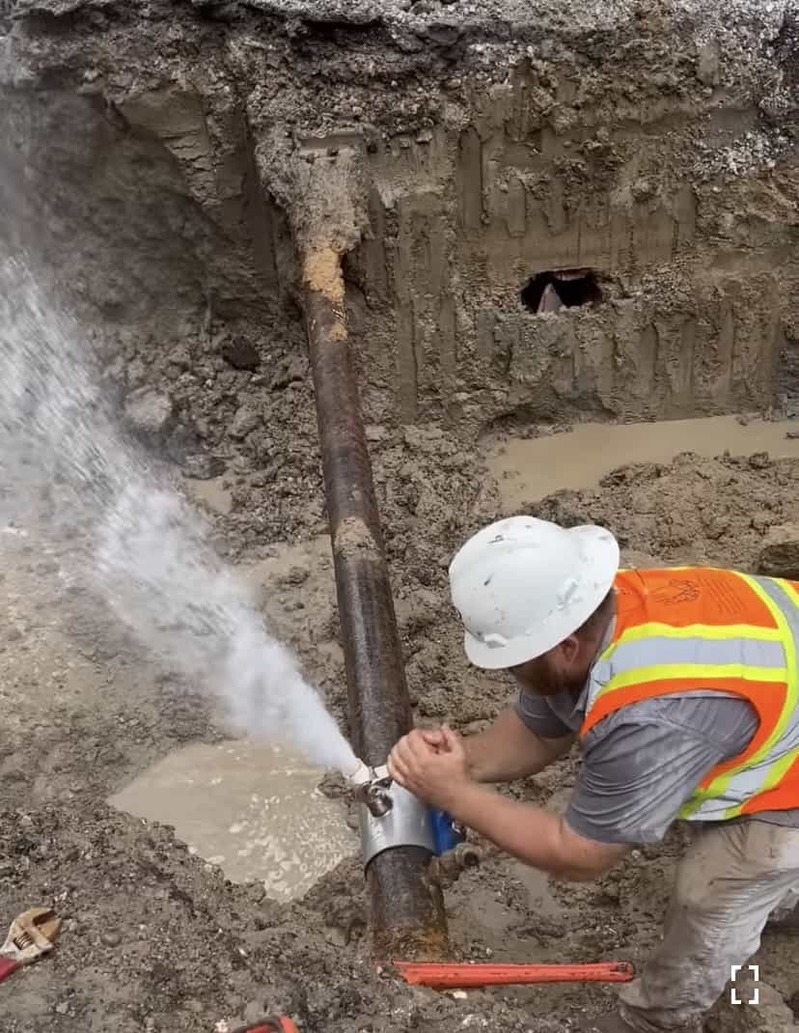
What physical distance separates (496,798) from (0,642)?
290 centimetres

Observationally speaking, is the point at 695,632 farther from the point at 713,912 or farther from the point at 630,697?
the point at 713,912

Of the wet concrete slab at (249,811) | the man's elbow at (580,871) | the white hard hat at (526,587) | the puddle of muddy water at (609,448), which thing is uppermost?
the white hard hat at (526,587)

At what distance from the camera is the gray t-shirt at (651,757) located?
2.08 meters

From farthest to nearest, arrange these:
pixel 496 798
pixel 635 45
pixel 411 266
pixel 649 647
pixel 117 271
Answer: pixel 117 271, pixel 411 266, pixel 635 45, pixel 496 798, pixel 649 647

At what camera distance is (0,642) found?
14.4 ft

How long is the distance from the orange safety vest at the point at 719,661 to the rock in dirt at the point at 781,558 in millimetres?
2315

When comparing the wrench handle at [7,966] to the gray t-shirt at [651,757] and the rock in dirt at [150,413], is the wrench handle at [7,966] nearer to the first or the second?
the gray t-shirt at [651,757]

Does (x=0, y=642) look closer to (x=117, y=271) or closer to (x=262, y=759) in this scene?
(x=262, y=759)

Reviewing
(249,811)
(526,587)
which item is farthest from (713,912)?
(249,811)

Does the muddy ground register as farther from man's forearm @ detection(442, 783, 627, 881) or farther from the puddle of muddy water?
man's forearm @ detection(442, 783, 627, 881)

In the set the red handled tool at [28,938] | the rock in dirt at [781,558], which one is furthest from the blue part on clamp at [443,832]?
the rock in dirt at [781,558]

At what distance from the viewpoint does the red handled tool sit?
236 cm

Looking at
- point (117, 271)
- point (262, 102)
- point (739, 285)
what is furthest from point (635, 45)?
point (117, 271)

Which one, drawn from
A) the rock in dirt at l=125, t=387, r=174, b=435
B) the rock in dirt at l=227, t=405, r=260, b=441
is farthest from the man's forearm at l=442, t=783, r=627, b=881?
Answer: the rock in dirt at l=125, t=387, r=174, b=435
